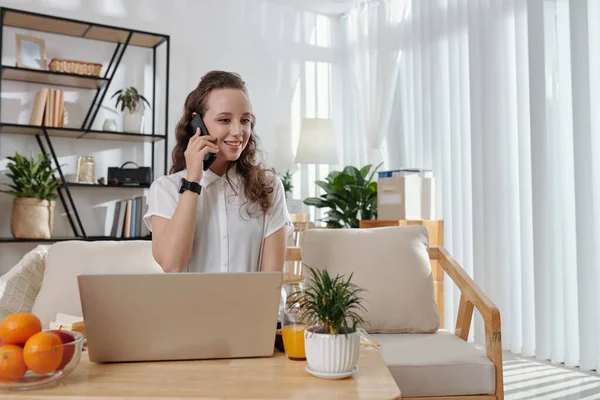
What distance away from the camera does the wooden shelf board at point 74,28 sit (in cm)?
377

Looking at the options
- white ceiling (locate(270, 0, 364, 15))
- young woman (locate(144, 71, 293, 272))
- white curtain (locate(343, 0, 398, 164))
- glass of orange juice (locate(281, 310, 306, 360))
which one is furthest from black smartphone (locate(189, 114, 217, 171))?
white ceiling (locate(270, 0, 364, 15))

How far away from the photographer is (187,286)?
101cm

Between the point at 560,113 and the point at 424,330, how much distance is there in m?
1.75

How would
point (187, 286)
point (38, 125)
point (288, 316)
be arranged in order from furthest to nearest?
point (38, 125), point (288, 316), point (187, 286)

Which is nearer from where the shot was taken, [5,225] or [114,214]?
[5,225]

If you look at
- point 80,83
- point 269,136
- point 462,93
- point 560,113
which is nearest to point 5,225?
point 80,83

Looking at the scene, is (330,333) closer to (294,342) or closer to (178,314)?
(294,342)

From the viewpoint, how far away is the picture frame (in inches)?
151

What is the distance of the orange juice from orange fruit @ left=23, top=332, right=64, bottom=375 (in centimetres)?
41

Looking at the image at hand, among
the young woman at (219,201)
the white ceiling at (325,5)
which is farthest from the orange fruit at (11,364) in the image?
the white ceiling at (325,5)

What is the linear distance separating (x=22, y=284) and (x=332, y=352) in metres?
1.48

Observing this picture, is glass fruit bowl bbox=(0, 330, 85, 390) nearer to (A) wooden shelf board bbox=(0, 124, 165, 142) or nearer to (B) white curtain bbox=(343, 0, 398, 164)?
(A) wooden shelf board bbox=(0, 124, 165, 142)

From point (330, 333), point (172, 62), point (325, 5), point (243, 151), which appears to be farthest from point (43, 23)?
point (330, 333)

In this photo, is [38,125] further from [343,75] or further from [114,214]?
[343,75]
